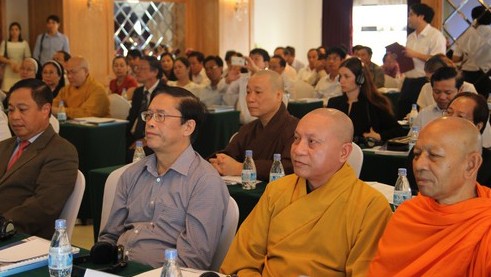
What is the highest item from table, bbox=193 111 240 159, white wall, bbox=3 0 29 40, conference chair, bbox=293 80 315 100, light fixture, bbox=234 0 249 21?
light fixture, bbox=234 0 249 21

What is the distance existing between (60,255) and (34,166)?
1.04 m

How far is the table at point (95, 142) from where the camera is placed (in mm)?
5562

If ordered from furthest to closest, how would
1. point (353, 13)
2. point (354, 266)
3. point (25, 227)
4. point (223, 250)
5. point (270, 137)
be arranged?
point (353, 13) → point (270, 137) → point (25, 227) → point (223, 250) → point (354, 266)

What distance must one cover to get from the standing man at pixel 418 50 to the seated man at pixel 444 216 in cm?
511

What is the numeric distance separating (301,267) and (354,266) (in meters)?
0.17

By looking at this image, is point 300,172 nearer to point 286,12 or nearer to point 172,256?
point 172,256

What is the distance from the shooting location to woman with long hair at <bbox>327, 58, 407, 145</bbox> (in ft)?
16.5

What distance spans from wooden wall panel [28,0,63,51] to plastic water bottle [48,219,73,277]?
29.8 feet

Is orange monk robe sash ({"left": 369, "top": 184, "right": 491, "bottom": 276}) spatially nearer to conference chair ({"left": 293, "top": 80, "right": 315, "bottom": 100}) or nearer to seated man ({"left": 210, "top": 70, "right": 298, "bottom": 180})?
seated man ({"left": 210, "top": 70, "right": 298, "bottom": 180})

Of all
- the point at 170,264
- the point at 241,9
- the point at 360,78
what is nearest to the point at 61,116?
the point at 360,78

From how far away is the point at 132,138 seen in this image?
6164 millimetres

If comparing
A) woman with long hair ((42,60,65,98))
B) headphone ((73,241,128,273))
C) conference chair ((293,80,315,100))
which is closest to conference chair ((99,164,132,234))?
headphone ((73,241,128,273))

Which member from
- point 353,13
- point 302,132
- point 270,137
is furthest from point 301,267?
point 353,13

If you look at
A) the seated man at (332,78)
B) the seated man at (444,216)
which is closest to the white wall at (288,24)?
the seated man at (332,78)
